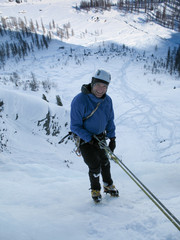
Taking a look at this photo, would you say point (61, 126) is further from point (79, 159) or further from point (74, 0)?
point (74, 0)

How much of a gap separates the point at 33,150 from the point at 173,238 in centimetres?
461

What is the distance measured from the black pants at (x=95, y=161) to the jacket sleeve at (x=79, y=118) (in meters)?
0.20

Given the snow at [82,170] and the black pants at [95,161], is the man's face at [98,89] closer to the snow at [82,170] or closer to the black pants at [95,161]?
the black pants at [95,161]

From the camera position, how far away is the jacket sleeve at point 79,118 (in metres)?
2.24

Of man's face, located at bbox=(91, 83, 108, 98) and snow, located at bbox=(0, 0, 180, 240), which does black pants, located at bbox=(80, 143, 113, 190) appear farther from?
man's face, located at bbox=(91, 83, 108, 98)

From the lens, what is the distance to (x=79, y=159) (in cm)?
626

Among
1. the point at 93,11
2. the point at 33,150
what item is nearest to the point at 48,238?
the point at 33,150

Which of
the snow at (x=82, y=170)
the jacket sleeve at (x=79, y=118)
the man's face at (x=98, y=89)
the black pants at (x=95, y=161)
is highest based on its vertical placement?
the man's face at (x=98, y=89)

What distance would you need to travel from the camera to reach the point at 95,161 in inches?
91.5

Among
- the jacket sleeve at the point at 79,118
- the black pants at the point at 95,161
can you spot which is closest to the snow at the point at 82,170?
the black pants at the point at 95,161

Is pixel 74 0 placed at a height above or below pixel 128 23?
above

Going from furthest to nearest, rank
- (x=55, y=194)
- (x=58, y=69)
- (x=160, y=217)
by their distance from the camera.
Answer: (x=58, y=69), (x=55, y=194), (x=160, y=217)

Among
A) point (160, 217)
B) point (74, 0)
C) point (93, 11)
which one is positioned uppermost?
point (74, 0)

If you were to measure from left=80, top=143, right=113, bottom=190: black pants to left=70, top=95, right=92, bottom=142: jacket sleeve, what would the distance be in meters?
0.20
